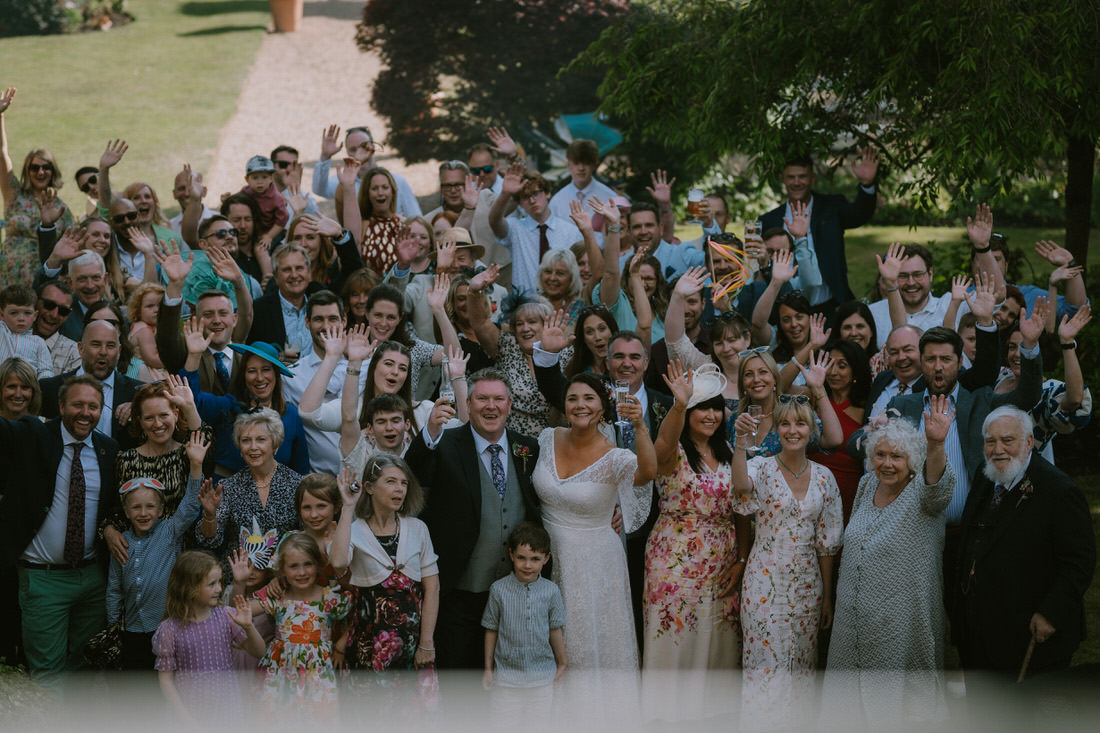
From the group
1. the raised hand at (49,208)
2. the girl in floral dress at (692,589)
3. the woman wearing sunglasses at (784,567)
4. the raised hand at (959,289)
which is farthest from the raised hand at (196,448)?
the raised hand at (959,289)

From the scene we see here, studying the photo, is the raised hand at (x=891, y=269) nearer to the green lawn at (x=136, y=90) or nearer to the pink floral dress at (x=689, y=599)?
the pink floral dress at (x=689, y=599)

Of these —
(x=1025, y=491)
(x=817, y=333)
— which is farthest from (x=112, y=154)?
(x=1025, y=491)

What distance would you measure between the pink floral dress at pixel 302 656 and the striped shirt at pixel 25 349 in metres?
2.68

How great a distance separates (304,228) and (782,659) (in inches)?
176

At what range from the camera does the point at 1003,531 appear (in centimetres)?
603

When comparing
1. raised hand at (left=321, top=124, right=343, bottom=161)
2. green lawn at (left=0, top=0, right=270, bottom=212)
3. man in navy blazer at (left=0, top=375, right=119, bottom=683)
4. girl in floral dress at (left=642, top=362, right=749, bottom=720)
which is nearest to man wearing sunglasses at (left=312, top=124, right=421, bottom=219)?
raised hand at (left=321, top=124, right=343, bottom=161)

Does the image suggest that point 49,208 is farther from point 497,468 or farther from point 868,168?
point 868,168

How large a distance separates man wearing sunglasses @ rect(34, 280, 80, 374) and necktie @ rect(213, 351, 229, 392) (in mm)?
1173

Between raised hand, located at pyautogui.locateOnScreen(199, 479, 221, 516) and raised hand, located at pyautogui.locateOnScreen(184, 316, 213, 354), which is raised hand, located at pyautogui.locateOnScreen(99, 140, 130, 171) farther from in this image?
raised hand, located at pyautogui.locateOnScreen(199, 479, 221, 516)

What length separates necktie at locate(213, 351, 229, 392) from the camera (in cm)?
714

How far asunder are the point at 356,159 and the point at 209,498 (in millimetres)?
4042

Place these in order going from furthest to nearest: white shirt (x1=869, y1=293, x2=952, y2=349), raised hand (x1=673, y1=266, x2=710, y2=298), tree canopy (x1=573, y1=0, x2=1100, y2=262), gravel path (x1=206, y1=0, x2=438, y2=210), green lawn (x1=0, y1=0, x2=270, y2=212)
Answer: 1. green lawn (x1=0, y1=0, x2=270, y2=212)
2. gravel path (x1=206, y1=0, x2=438, y2=210)
3. tree canopy (x1=573, y1=0, x2=1100, y2=262)
4. white shirt (x1=869, y1=293, x2=952, y2=349)
5. raised hand (x1=673, y1=266, x2=710, y2=298)

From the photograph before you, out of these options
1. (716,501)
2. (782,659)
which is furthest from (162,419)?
(782,659)

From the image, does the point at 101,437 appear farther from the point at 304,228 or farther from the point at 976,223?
the point at 976,223
